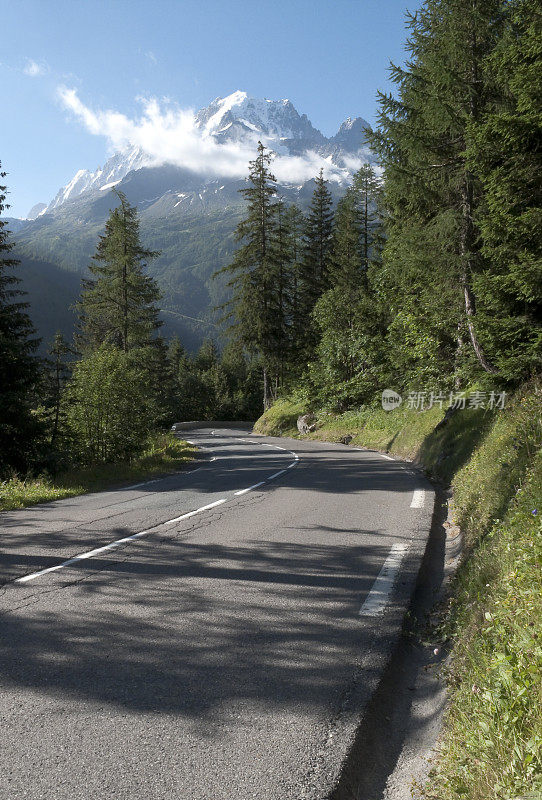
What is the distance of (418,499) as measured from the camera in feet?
29.1

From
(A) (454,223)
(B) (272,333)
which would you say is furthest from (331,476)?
(B) (272,333)

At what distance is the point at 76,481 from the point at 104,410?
4.95 metres

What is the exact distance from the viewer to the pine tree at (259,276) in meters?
37.2

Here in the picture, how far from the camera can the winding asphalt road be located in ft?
7.64

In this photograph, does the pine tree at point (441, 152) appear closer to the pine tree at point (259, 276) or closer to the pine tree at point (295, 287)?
the pine tree at point (259, 276)

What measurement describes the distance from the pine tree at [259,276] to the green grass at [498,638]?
31.1 m

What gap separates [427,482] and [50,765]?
960 centimetres

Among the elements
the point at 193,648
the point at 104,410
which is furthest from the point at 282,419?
the point at 193,648

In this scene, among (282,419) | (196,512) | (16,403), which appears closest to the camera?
(196,512)

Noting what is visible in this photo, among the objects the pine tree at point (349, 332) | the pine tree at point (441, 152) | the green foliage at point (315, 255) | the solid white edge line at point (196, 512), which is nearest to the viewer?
the solid white edge line at point (196, 512)

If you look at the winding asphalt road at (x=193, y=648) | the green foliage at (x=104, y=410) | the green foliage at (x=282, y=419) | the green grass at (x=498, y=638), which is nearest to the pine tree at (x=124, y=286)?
the green foliage at (x=282, y=419)

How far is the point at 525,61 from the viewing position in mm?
9258

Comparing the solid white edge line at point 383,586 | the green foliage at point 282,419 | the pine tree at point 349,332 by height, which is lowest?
the green foliage at point 282,419

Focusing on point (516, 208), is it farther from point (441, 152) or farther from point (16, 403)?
point (16, 403)
